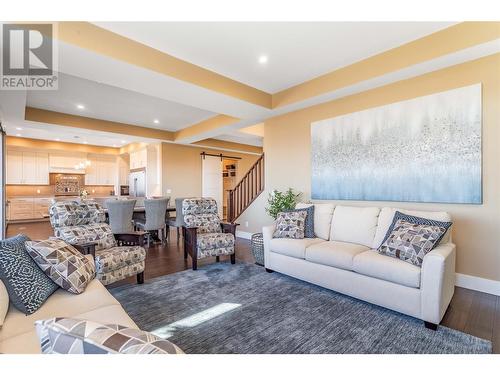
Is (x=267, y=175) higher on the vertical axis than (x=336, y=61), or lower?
lower

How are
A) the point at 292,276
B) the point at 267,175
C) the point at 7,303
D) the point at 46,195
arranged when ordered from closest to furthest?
the point at 7,303 < the point at 292,276 < the point at 267,175 < the point at 46,195

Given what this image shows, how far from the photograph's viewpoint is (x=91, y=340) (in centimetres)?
66

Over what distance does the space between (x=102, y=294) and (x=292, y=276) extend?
2.23 meters

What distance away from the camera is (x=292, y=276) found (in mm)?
3262

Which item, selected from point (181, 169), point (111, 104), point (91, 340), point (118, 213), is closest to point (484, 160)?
point (91, 340)

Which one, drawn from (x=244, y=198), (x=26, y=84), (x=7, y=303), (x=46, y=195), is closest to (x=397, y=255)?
(x=7, y=303)

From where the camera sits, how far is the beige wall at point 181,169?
7.47m

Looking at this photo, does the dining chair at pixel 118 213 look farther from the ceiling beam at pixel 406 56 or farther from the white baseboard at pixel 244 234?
the ceiling beam at pixel 406 56

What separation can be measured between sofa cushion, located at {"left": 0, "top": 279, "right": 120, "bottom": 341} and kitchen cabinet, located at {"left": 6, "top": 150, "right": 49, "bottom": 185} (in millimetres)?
9070

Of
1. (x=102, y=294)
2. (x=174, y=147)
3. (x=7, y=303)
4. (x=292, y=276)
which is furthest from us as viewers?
(x=174, y=147)

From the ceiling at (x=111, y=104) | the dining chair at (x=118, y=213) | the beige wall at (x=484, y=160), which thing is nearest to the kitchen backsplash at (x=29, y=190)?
the ceiling at (x=111, y=104)

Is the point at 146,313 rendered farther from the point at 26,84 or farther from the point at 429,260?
the point at 26,84

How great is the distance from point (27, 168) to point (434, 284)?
1119 cm

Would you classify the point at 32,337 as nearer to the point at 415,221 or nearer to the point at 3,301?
the point at 3,301
